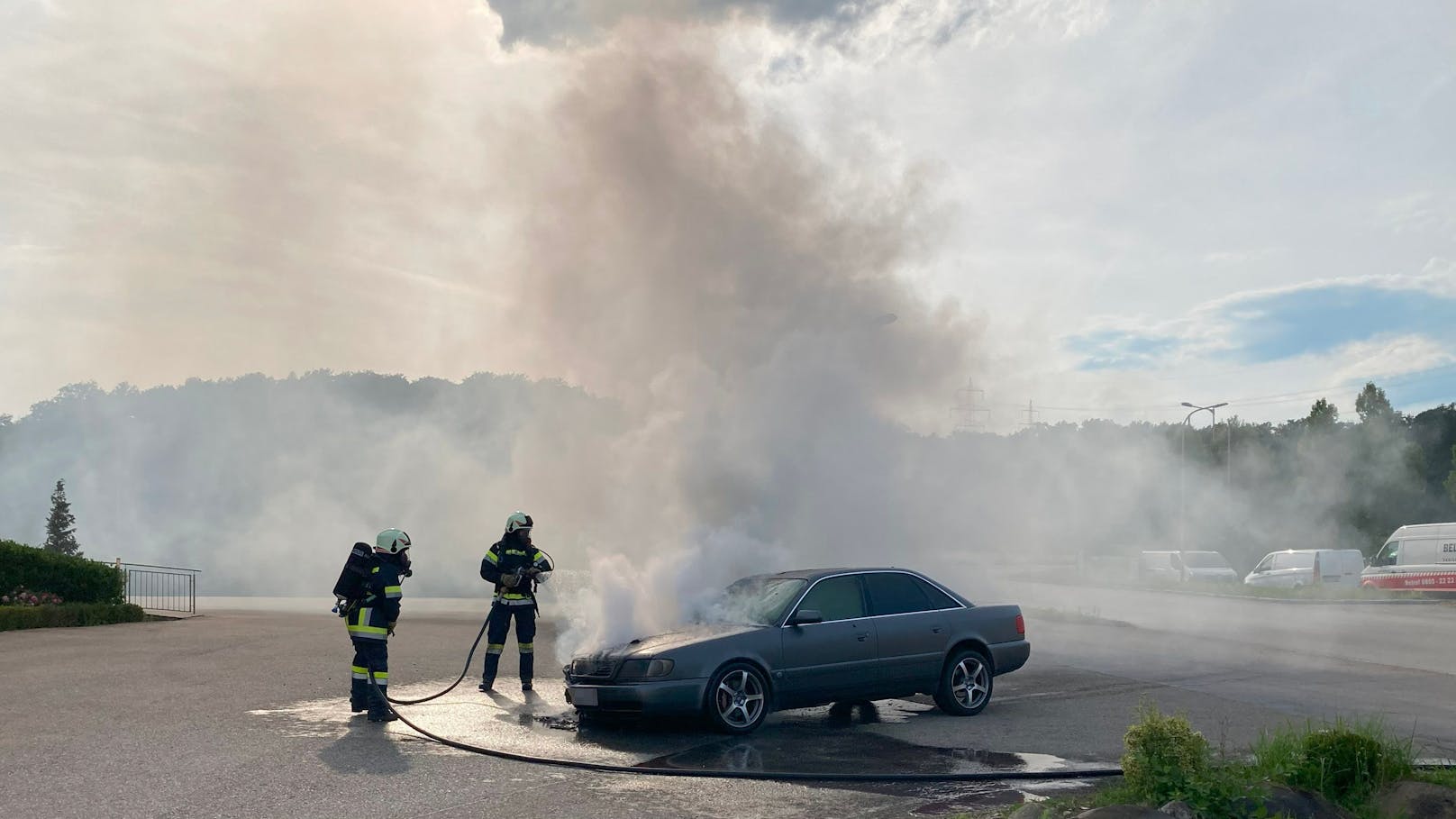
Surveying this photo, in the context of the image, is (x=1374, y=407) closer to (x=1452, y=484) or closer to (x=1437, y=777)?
(x=1452, y=484)

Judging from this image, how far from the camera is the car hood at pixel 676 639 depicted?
378 inches

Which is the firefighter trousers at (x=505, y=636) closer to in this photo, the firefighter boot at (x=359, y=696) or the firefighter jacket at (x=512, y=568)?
the firefighter jacket at (x=512, y=568)

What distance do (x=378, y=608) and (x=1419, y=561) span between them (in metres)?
33.0

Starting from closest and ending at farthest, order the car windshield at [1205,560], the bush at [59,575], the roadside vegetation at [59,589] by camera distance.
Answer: the roadside vegetation at [59,589]
the bush at [59,575]
the car windshield at [1205,560]

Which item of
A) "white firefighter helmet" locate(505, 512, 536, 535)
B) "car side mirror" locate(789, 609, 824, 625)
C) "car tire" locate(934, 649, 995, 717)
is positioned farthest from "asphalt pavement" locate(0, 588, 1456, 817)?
→ "white firefighter helmet" locate(505, 512, 536, 535)

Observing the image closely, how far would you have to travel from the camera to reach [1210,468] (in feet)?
199

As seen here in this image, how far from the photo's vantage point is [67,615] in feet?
64.0

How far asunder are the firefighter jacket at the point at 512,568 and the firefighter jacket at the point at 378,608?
5.52ft

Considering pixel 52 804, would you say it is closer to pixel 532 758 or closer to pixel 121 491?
pixel 532 758

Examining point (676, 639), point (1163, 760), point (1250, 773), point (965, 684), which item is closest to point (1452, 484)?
point (965, 684)

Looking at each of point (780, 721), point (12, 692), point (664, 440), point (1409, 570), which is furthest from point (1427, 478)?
point (12, 692)

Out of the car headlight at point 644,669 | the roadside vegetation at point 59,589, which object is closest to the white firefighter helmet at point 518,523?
the car headlight at point 644,669

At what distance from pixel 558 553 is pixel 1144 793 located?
2929 cm

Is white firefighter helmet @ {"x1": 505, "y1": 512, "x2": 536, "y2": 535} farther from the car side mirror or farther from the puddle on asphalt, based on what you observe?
the car side mirror
